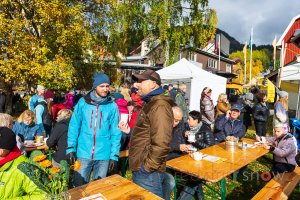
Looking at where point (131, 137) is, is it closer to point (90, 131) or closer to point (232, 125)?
point (90, 131)

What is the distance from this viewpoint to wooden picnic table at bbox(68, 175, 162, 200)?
2357mm

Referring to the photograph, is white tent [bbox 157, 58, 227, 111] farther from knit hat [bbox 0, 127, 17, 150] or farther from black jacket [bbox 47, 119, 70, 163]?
knit hat [bbox 0, 127, 17, 150]

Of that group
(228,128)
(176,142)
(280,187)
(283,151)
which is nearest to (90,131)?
(176,142)

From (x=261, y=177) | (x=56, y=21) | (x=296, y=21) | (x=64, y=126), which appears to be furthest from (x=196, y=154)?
(x=296, y=21)

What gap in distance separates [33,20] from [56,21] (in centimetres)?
149

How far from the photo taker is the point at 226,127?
579 cm

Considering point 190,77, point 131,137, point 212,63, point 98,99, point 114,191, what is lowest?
point 114,191

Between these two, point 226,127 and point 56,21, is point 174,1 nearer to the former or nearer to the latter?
point 56,21

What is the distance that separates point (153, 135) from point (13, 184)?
129 cm

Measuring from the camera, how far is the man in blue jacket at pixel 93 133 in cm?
339

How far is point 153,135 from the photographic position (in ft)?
7.67

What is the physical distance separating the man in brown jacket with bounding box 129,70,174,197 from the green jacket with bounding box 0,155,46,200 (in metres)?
0.94

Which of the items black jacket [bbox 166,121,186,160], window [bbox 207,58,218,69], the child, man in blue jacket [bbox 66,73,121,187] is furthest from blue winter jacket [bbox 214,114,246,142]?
window [bbox 207,58,218,69]

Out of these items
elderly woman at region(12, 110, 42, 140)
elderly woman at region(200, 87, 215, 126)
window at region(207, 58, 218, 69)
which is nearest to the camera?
elderly woman at region(12, 110, 42, 140)
